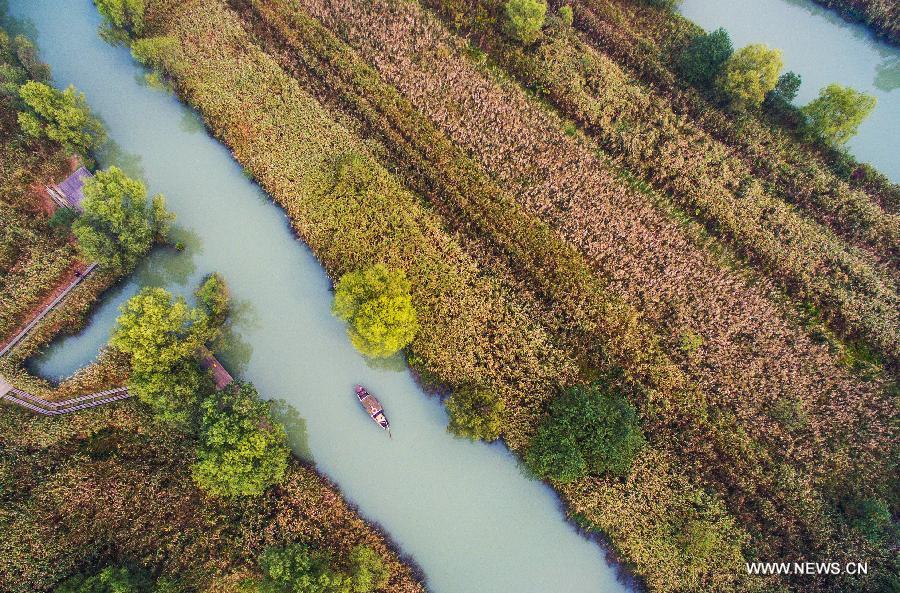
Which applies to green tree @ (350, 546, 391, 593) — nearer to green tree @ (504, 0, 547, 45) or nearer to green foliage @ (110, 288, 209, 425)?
green foliage @ (110, 288, 209, 425)

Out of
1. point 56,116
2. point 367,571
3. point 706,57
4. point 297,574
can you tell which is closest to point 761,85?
point 706,57

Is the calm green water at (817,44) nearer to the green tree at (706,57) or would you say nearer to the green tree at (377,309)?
the green tree at (706,57)

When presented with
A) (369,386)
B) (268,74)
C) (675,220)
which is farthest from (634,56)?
(369,386)

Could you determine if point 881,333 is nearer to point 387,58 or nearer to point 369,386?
point 369,386

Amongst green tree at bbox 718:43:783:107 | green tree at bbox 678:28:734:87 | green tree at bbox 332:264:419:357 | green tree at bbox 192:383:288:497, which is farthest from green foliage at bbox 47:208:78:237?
green tree at bbox 718:43:783:107


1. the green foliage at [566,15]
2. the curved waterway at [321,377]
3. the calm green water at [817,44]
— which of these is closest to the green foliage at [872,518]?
the curved waterway at [321,377]

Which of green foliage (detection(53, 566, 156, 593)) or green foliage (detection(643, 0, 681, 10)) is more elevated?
green foliage (detection(643, 0, 681, 10))

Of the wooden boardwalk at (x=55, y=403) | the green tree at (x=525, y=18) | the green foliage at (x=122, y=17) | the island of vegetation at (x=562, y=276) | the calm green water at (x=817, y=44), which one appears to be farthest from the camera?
the calm green water at (x=817, y=44)
